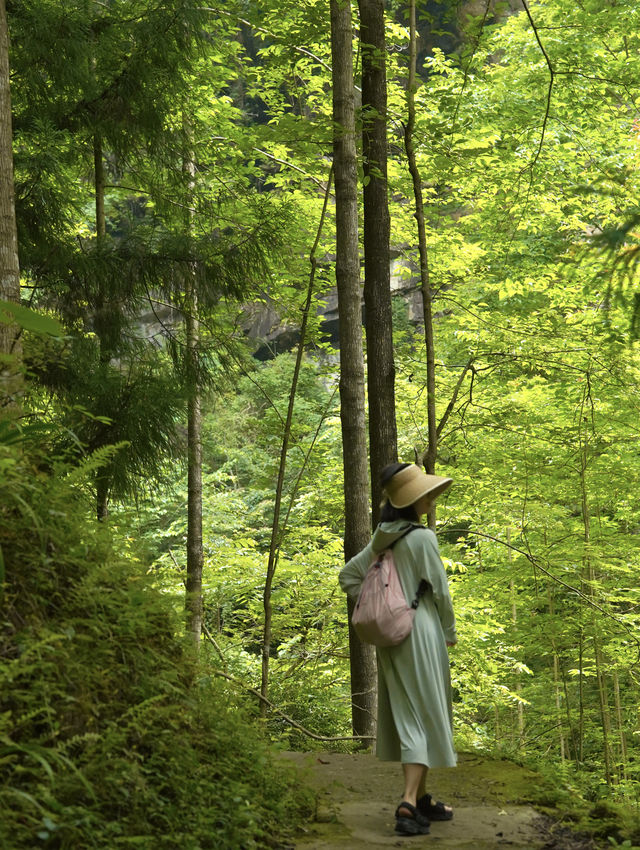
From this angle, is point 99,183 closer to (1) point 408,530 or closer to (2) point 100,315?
(2) point 100,315

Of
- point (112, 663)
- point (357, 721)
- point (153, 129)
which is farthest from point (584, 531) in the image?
point (112, 663)

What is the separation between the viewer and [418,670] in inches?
151

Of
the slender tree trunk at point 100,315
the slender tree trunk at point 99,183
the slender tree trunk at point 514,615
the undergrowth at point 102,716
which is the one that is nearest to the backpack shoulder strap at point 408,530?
the undergrowth at point 102,716

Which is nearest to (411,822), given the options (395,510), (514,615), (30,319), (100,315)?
(395,510)

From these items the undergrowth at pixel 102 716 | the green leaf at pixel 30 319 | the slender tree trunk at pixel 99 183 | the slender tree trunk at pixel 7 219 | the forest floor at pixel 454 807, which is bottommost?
the forest floor at pixel 454 807

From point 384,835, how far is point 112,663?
1.50 meters

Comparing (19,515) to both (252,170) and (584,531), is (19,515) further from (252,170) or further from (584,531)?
(584,531)

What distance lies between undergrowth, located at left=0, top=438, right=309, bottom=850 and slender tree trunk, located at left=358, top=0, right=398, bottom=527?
3224mm

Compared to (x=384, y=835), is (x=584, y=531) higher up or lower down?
higher up

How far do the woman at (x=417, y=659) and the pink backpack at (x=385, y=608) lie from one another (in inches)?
1.7

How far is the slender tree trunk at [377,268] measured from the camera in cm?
668

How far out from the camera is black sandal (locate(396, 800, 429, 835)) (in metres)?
3.55

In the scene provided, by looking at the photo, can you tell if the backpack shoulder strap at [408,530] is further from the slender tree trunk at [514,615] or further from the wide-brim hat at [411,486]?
the slender tree trunk at [514,615]

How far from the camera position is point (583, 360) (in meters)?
10.2
